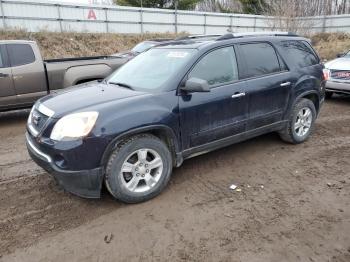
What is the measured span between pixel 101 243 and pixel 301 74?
3.98 metres

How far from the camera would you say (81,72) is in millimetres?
7797

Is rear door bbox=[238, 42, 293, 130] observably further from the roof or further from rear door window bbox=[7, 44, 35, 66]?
rear door window bbox=[7, 44, 35, 66]

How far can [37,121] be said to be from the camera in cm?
388

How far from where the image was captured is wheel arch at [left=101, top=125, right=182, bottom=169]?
11.6 feet

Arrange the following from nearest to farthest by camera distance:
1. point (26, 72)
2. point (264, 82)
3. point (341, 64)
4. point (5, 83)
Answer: point (264, 82) < point (5, 83) < point (26, 72) < point (341, 64)

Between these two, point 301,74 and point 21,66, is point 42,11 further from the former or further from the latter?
point 301,74

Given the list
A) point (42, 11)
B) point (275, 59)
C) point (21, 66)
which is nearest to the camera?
point (275, 59)

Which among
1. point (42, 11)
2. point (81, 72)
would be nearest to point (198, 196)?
point (81, 72)

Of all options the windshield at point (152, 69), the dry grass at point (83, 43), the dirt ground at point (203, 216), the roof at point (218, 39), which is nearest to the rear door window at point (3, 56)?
the dirt ground at point (203, 216)

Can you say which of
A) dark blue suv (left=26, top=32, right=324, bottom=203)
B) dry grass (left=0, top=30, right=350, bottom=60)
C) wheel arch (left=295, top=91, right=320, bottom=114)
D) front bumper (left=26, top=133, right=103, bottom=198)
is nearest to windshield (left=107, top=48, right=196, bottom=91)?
dark blue suv (left=26, top=32, right=324, bottom=203)

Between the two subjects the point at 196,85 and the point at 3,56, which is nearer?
the point at 196,85

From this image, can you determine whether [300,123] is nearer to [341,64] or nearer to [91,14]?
[341,64]

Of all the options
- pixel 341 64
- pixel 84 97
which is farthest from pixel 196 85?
pixel 341 64

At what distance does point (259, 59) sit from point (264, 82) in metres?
0.36
